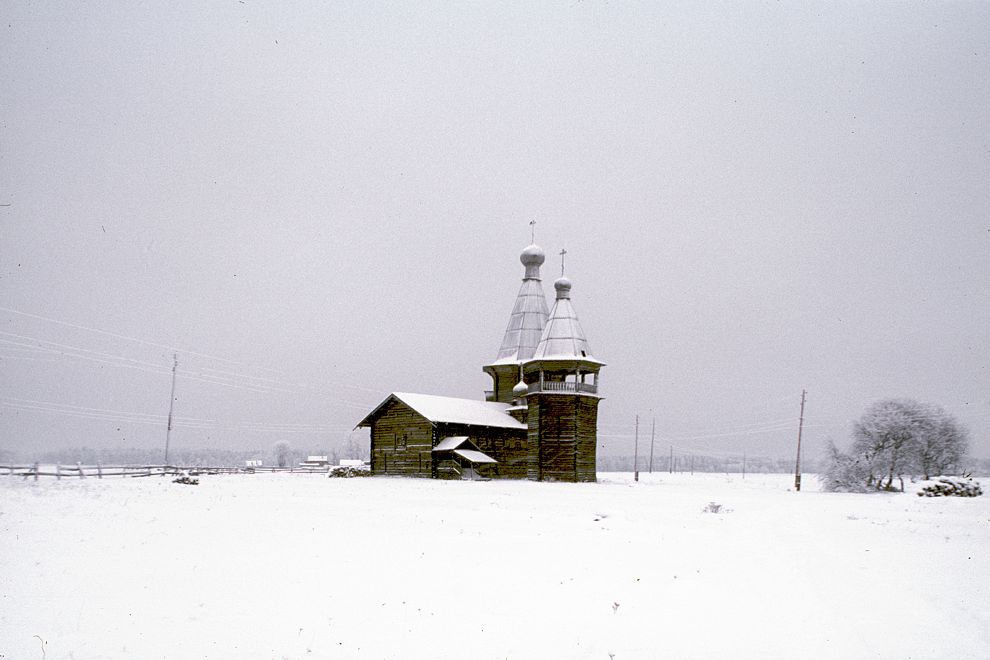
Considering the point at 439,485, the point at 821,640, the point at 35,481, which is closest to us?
the point at 821,640

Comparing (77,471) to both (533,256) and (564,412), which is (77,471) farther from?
(533,256)

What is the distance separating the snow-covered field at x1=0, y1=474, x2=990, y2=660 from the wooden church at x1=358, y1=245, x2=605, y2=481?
66.7 feet

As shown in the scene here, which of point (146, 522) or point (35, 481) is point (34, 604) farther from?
point (35, 481)

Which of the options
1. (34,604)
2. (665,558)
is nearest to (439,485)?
(665,558)

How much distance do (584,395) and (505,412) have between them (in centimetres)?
746

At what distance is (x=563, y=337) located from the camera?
39.6 meters

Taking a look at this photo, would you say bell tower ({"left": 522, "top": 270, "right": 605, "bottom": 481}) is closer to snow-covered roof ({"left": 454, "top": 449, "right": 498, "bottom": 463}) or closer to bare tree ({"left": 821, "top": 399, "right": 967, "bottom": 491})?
snow-covered roof ({"left": 454, "top": 449, "right": 498, "bottom": 463})

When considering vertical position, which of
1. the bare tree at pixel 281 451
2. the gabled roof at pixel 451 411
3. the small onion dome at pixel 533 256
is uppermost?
the small onion dome at pixel 533 256

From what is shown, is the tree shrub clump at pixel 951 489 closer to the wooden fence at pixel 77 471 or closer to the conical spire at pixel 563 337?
the conical spire at pixel 563 337

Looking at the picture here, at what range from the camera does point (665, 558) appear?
1249 cm

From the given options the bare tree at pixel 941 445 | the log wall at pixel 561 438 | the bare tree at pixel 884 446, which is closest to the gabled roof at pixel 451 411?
the log wall at pixel 561 438

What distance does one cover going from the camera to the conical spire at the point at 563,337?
128 feet

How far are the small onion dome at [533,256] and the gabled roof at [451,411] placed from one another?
12517mm

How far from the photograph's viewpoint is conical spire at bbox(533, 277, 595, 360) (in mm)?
38969
